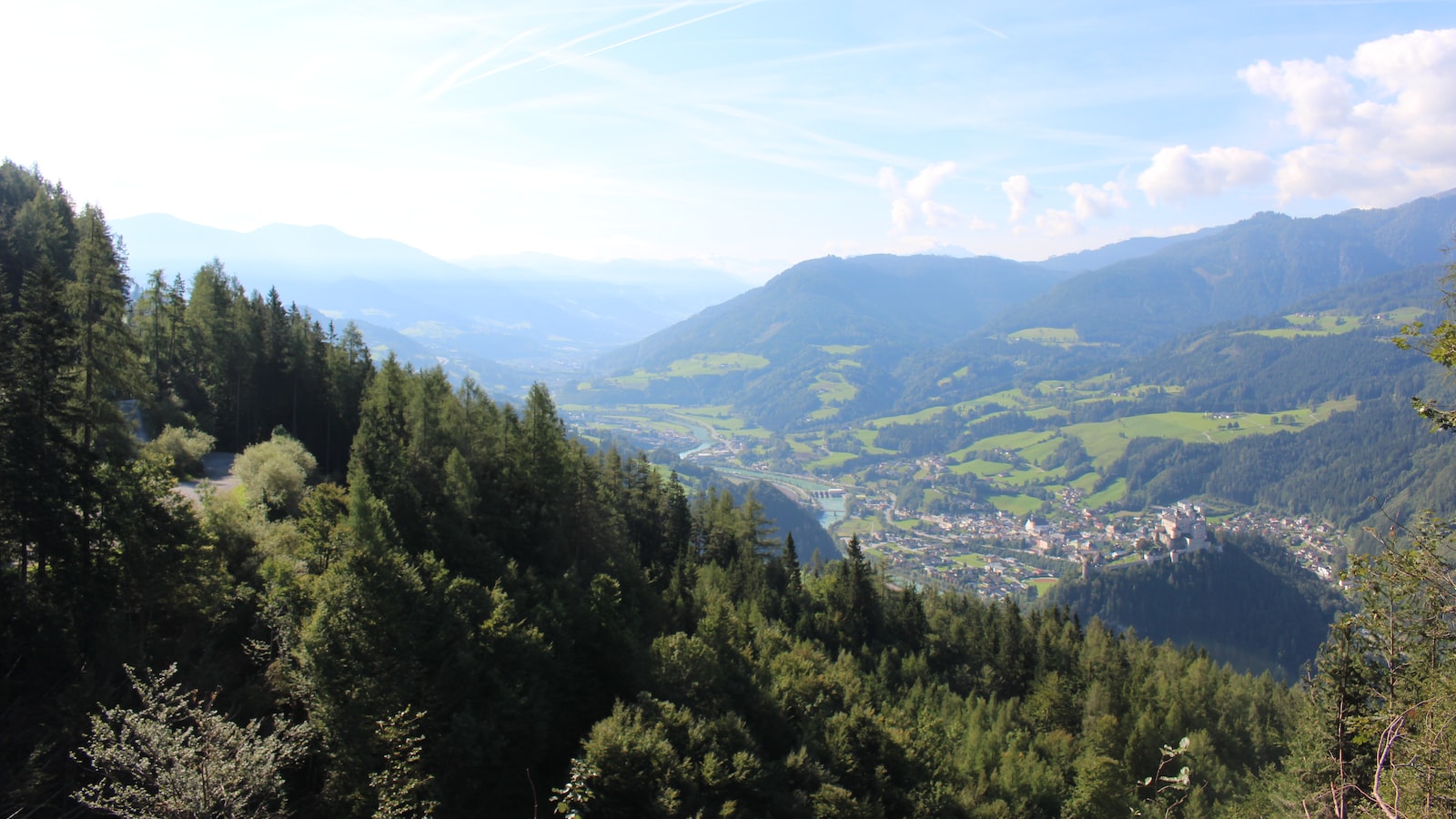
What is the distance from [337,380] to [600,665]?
2844 cm

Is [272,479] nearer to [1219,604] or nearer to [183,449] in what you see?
[183,449]

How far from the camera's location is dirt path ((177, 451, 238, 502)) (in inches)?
1147

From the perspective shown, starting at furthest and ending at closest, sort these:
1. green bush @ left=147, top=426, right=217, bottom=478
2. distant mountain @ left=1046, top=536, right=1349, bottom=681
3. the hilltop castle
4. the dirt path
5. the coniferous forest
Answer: the hilltop castle
distant mountain @ left=1046, top=536, right=1349, bottom=681
green bush @ left=147, top=426, right=217, bottom=478
the dirt path
the coniferous forest

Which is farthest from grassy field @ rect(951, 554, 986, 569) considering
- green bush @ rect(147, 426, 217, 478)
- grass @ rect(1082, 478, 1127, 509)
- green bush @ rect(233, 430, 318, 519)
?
green bush @ rect(147, 426, 217, 478)

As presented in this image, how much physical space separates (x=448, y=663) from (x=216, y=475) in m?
23.1

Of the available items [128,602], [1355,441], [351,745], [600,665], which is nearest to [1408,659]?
[600,665]

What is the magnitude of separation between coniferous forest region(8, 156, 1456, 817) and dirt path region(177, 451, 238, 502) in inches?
58.8

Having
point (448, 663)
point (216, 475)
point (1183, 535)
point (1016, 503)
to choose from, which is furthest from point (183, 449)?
point (1016, 503)

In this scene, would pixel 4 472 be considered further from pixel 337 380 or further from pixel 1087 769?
pixel 1087 769

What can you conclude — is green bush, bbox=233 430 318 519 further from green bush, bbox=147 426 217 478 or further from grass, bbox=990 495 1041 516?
grass, bbox=990 495 1041 516

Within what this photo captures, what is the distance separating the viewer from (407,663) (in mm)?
17422

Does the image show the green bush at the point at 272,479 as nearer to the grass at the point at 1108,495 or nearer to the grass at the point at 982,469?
the grass at the point at 1108,495

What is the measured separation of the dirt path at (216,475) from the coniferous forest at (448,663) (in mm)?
1492

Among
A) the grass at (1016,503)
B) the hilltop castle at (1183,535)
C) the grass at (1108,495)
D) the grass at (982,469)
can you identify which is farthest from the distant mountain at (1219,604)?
the grass at (982,469)
